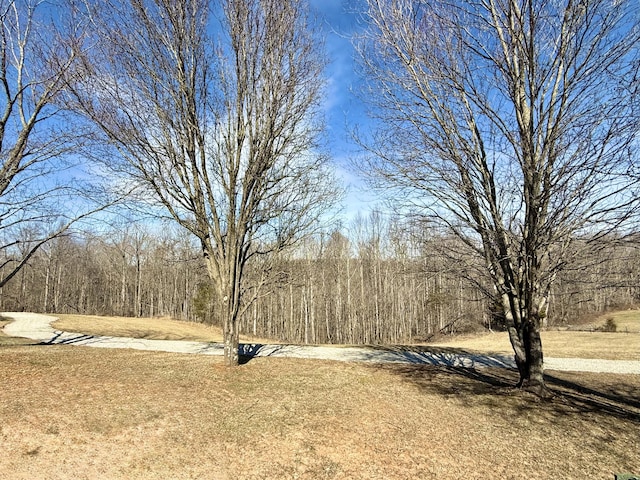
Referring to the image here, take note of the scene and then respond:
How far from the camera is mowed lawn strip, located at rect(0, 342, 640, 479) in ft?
Result: 12.1

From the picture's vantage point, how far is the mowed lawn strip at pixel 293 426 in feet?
12.1

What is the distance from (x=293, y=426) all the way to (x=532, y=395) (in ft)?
12.4

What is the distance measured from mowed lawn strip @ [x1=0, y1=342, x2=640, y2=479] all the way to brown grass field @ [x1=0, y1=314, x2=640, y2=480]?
18 mm

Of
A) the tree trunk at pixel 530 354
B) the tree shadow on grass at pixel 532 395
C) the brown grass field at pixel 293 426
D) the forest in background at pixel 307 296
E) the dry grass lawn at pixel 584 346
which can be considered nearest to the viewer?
the brown grass field at pixel 293 426

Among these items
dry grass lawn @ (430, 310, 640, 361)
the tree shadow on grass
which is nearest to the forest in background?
dry grass lawn @ (430, 310, 640, 361)

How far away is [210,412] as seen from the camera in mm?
4926

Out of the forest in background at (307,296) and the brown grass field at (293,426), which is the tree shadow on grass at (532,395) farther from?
the forest in background at (307,296)

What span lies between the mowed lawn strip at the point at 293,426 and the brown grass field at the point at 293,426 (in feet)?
0.06

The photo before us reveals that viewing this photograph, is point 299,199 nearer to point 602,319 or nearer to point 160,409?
point 160,409

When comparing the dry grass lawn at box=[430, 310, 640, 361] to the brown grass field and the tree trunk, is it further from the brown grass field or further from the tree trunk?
the tree trunk

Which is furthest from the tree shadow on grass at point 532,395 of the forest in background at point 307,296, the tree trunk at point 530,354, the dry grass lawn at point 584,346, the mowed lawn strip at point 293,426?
the forest in background at point 307,296

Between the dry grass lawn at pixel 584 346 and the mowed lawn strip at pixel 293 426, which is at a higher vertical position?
the mowed lawn strip at pixel 293 426

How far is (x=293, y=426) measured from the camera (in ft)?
15.1

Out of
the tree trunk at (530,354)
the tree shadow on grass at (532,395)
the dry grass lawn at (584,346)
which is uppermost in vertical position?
the tree trunk at (530,354)
